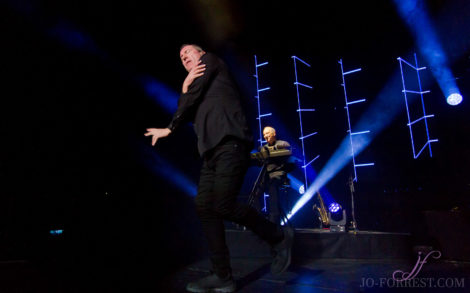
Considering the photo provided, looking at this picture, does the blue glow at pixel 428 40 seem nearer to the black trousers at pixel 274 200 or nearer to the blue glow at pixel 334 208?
the blue glow at pixel 334 208

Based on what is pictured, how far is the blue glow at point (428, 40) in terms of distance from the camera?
4559 mm

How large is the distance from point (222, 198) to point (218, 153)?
0.86 ft

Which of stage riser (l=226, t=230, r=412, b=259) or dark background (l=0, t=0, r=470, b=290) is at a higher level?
dark background (l=0, t=0, r=470, b=290)

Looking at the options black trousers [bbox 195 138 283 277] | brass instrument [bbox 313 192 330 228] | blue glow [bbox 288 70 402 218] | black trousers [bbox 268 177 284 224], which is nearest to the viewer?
black trousers [bbox 195 138 283 277]

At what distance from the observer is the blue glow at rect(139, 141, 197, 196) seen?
15.9ft

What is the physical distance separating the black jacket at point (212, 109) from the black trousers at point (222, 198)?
64 millimetres

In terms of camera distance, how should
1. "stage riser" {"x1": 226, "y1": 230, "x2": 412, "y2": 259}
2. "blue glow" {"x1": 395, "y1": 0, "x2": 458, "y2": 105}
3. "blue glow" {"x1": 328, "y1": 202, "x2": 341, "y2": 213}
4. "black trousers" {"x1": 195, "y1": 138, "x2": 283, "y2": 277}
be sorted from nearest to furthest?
"black trousers" {"x1": 195, "y1": 138, "x2": 283, "y2": 277}
"stage riser" {"x1": 226, "y1": 230, "x2": 412, "y2": 259}
"blue glow" {"x1": 328, "y1": 202, "x2": 341, "y2": 213}
"blue glow" {"x1": 395, "y1": 0, "x2": 458, "y2": 105}

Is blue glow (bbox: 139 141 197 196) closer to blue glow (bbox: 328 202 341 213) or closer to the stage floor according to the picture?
blue glow (bbox: 328 202 341 213)

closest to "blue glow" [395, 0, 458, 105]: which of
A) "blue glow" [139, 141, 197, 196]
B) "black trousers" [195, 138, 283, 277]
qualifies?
"black trousers" [195, 138, 283, 277]

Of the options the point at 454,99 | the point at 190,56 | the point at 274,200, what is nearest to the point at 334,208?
the point at 274,200

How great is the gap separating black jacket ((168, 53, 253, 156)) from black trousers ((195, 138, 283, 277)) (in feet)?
0.21

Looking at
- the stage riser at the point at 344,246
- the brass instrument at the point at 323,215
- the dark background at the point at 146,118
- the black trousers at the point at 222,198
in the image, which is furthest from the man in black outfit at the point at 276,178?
the black trousers at the point at 222,198

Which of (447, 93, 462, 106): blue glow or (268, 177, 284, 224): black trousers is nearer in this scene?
(268, 177, 284, 224): black trousers

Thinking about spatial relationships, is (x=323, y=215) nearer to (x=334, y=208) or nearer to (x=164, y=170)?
(x=334, y=208)
